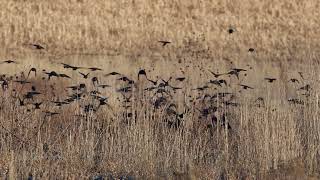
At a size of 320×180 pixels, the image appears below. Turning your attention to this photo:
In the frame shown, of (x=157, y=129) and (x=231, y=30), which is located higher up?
(x=231, y=30)

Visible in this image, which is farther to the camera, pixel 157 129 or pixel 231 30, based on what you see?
pixel 231 30

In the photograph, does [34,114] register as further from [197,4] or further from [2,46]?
[197,4]

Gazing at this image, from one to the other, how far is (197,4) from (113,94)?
13.3 metres

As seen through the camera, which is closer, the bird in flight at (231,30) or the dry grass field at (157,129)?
the dry grass field at (157,129)

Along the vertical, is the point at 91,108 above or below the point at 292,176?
above

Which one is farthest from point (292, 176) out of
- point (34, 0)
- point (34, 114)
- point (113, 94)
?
point (34, 0)

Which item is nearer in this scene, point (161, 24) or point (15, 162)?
point (15, 162)

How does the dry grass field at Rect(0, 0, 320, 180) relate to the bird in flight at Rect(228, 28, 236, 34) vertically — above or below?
below

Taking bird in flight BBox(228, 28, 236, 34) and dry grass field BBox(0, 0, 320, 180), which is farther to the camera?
bird in flight BBox(228, 28, 236, 34)

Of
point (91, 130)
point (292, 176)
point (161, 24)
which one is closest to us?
point (292, 176)

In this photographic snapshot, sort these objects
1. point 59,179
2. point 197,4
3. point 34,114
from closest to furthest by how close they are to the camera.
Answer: point 59,179 → point 34,114 → point 197,4

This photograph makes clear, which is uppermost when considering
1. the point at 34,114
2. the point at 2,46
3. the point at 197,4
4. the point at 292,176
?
the point at 197,4

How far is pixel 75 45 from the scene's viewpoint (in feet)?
81.0

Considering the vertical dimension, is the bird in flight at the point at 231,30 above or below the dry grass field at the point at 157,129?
above
